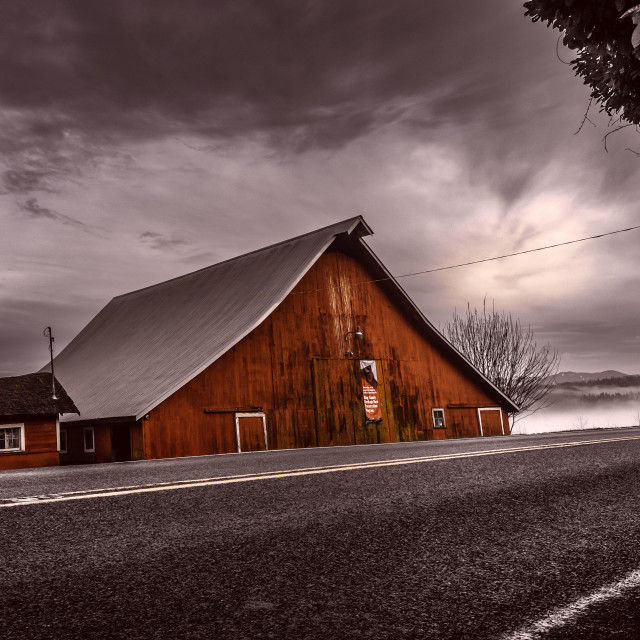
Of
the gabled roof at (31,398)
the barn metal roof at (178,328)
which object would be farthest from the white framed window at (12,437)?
the barn metal roof at (178,328)

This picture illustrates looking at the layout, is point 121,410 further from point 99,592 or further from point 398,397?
point 99,592

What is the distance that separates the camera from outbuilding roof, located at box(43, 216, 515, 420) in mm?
21297

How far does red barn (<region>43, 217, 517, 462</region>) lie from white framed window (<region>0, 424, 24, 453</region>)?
5.86ft

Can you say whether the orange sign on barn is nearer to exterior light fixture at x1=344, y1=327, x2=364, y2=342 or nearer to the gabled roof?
exterior light fixture at x1=344, y1=327, x2=364, y2=342

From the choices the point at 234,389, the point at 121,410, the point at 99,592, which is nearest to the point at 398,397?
the point at 234,389

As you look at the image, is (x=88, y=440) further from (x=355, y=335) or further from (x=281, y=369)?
(x=355, y=335)

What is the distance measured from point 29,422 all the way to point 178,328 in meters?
6.49

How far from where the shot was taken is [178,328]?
25.8 m

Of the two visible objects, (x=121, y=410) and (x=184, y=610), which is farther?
(x=121, y=410)

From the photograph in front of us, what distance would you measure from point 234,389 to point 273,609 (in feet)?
64.6

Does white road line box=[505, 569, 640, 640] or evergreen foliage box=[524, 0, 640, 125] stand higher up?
evergreen foliage box=[524, 0, 640, 125]

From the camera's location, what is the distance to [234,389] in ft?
70.5

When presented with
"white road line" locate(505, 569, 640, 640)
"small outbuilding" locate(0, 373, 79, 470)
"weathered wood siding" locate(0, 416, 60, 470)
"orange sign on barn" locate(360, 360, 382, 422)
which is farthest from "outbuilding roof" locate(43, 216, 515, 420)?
"white road line" locate(505, 569, 640, 640)

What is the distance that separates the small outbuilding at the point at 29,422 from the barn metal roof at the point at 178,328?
1.14 metres
